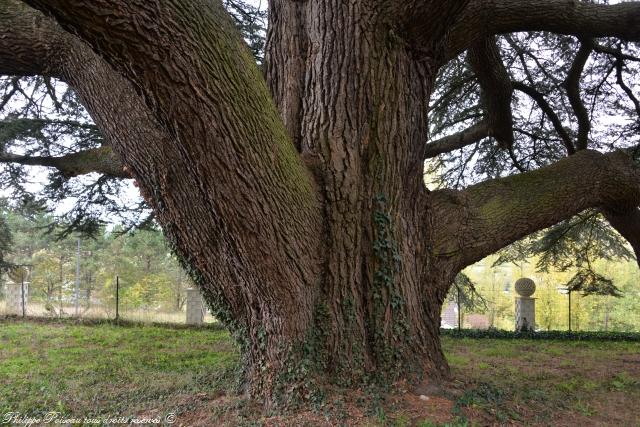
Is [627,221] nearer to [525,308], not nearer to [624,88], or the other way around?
[624,88]

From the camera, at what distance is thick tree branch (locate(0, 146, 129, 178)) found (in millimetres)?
5918

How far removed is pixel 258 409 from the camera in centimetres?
326

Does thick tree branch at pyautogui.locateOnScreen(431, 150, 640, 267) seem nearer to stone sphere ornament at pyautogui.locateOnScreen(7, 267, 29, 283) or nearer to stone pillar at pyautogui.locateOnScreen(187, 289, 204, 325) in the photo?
stone pillar at pyautogui.locateOnScreen(187, 289, 204, 325)

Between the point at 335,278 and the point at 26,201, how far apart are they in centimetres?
673

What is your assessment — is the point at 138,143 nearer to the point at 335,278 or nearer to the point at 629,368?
the point at 335,278

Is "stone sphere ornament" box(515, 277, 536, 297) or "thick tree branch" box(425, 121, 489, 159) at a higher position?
"thick tree branch" box(425, 121, 489, 159)

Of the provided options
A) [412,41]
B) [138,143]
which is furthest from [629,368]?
[138,143]

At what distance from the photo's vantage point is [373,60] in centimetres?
356

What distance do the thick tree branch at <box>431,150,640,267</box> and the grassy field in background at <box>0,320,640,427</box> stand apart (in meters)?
1.21

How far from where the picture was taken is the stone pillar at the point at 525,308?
420 inches

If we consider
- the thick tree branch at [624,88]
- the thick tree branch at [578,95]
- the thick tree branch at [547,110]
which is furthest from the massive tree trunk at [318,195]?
the thick tree branch at [624,88]

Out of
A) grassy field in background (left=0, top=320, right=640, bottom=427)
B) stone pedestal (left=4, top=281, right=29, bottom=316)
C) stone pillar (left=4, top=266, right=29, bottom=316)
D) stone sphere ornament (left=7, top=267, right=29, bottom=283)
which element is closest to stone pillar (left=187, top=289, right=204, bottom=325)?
grassy field in background (left=0, top=320, right=640, bottom=427)

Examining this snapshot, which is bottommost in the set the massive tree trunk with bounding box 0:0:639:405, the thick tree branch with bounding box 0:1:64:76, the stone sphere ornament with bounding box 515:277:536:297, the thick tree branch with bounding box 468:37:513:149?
the stone sphere ornament with bounding box 515:277:536:297

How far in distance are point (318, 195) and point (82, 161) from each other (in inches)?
168
